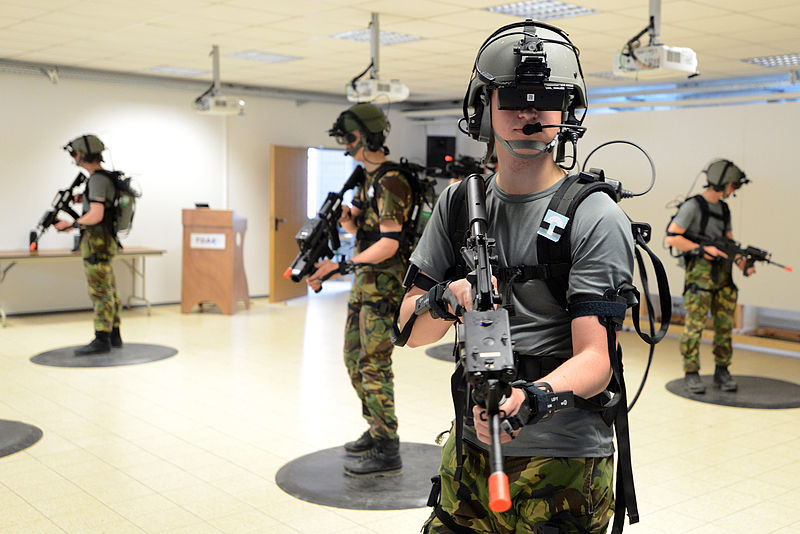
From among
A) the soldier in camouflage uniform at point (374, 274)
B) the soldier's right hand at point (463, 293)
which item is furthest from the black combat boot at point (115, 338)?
the soldier's right hand at point (463, 293)

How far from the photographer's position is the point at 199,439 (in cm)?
508

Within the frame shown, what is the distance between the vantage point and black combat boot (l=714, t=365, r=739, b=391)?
21.3 feet

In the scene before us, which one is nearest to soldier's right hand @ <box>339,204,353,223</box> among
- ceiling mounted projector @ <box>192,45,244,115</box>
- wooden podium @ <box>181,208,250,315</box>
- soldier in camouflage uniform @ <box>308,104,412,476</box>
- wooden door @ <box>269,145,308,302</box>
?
soldier in camouflage uniform @ <box>308,104,412,476</box>

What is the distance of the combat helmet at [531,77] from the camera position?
5.84 ft

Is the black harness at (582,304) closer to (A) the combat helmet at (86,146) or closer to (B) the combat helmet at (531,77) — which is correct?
(B) the combat helmet at (531,77)

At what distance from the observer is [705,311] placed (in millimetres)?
6570

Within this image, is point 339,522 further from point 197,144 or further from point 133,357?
point 197,144

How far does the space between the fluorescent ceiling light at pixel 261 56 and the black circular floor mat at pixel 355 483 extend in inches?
213

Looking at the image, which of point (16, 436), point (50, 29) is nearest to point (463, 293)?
point (16, 436)

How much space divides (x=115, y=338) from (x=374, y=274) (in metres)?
4.40

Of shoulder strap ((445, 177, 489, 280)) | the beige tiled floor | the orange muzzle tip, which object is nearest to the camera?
the orange muzzle tip

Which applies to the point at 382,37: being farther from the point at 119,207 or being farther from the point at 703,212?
the point at 703,212

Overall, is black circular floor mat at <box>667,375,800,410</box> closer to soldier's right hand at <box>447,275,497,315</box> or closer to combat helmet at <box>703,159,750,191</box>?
combat helmet at <box>703,159,750,191</box>

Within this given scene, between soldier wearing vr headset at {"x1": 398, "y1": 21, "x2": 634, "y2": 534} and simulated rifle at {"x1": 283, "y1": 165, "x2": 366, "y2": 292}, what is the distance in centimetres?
229
